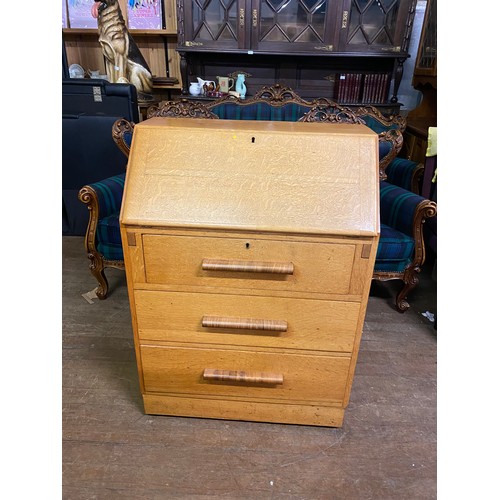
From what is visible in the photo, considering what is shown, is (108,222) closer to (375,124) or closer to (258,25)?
(375,124)

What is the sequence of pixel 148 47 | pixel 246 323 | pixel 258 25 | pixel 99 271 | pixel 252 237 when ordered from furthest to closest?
pixel 148 47, pixel 258 25, pixel 99 271, pixel 246 323, pixel 252 237

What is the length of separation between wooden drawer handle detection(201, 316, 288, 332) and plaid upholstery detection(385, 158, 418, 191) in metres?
1.50

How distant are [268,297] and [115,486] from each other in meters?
0.74

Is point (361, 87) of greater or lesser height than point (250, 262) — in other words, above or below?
above

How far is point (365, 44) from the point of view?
8.65 ft

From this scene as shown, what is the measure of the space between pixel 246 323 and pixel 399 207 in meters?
1.19

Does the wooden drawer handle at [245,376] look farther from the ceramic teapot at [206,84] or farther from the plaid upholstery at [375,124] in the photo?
the ceramic teapot at [206,84]

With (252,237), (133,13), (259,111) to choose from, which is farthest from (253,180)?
(133,13)

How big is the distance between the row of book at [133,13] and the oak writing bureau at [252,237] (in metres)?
2.33

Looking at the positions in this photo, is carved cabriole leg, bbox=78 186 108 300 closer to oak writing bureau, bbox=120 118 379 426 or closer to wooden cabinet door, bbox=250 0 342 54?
oak writing bureau, bbox=120 118 379 426

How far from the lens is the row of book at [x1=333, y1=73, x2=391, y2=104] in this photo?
2.85m

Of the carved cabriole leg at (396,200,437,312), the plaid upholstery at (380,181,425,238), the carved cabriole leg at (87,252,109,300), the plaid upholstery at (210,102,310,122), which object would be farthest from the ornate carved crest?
the carved cabriole leg at (396,200,437,312)

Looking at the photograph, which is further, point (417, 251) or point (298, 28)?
point (298, 28)

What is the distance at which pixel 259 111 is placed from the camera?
229 centimetres
